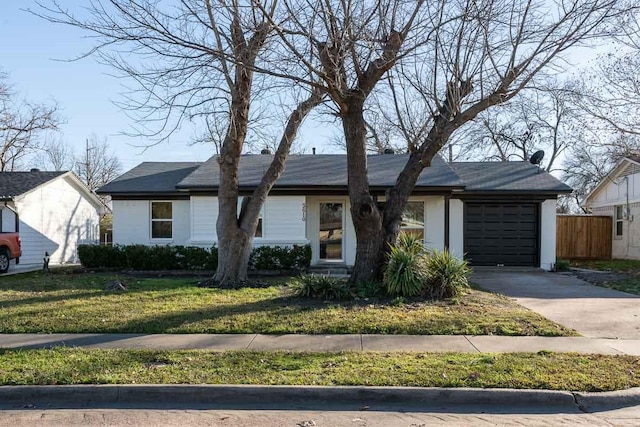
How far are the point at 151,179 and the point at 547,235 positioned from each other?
15.1 m

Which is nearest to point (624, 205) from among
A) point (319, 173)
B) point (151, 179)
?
point (319, 173)

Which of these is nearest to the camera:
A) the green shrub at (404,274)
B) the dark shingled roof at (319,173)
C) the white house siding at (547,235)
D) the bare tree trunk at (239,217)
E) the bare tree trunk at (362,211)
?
the green shrub at (404,274)

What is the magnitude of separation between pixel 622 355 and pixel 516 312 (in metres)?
2.86

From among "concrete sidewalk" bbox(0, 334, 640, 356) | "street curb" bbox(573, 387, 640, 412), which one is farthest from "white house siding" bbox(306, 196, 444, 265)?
"street curb" bbox(573, 387, 640, 412)

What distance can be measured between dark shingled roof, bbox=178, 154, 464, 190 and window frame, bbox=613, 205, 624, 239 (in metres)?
11.2

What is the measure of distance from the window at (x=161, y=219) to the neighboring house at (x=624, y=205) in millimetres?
20379

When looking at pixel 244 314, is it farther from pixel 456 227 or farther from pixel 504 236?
pixel 504 236

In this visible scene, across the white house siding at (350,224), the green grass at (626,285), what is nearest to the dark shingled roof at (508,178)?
the white house siding at (350,224)

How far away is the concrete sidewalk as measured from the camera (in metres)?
7.30

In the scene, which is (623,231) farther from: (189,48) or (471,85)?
(189,48)

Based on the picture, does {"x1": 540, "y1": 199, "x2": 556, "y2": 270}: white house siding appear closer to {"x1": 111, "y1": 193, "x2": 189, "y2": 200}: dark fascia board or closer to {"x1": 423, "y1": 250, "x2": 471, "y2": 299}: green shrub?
{"x1": 423, "y1": 250, "x2": 471, "y2": 299}: green shrub

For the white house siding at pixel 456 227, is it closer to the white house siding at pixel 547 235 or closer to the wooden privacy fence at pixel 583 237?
the white house siding at pixel 547 235

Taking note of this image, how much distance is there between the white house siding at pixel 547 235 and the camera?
1841 centimetres

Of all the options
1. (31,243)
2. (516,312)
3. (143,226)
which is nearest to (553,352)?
(516,312)
